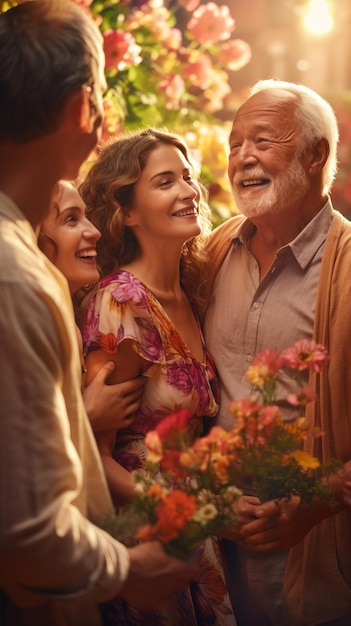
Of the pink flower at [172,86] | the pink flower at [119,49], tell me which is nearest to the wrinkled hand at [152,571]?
the pink flower at [119,49]

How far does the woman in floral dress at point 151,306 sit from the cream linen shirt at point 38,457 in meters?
0.35

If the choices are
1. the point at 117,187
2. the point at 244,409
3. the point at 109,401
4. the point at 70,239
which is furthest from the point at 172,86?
the point at 244,409

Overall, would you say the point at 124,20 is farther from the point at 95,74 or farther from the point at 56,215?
the point at 95,74

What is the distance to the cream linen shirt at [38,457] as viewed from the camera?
1042 millimetres

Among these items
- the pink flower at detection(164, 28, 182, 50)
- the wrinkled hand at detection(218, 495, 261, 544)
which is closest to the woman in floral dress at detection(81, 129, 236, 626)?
the wrinkled hand at detection(218, 495, 261, 544)

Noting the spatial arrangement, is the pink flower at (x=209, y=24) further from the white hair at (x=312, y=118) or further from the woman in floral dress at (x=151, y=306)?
the woman in floral dress at (x=151, y=306)

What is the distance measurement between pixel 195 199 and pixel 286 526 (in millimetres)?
670

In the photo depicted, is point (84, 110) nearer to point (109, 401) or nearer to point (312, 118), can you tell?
point (109, 401)

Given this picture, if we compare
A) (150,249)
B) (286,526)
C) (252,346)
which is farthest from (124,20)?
(286,526)

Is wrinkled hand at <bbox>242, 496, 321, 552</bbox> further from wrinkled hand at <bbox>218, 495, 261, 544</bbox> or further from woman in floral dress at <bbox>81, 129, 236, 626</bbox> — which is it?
woman in floral dress at <bbox>81, 129, 236, 626</bbox>

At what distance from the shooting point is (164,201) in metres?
1.69

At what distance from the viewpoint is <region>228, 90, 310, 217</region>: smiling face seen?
1838mm

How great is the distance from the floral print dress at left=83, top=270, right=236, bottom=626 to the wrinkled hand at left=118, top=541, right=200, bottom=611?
392 millimetres

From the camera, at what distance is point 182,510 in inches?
44.0
